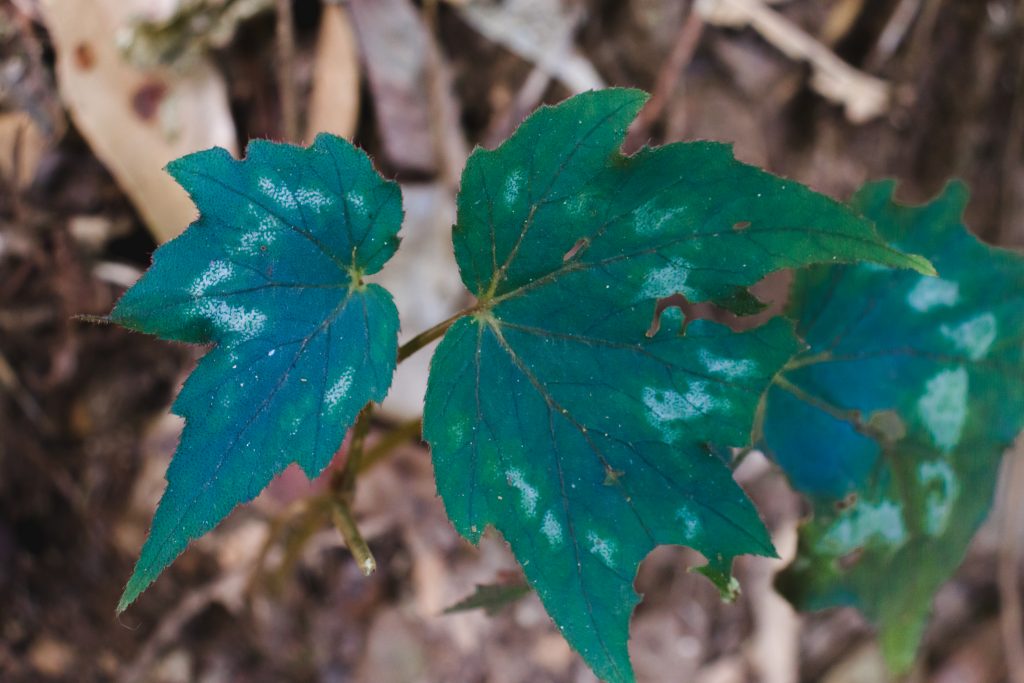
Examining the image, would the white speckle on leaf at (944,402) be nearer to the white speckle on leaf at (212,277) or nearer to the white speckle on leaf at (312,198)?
the white speckle on leaf at (312,198)

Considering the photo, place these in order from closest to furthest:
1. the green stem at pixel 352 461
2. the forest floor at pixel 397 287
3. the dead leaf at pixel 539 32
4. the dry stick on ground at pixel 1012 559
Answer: the green stem at pixel 352 461
the forest floor at pixel 397 287
the dead leaf at pixel 539 32
the dry stick on ground at pixel 1012 559

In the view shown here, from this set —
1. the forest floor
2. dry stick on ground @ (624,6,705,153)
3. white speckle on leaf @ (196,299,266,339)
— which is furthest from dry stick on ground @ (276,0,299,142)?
white speckle on leaf @ (196,299,266,339)

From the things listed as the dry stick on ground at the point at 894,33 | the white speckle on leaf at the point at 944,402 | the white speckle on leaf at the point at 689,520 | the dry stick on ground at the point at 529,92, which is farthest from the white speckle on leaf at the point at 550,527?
the dry stick on ground at the point at 894,33

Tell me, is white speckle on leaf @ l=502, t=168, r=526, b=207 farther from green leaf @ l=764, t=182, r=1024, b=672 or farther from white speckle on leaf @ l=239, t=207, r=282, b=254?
green leaf @ l=764, t=182, r=1024, b=672

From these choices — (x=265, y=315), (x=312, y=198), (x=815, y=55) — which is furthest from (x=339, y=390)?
(x=815, y=55)

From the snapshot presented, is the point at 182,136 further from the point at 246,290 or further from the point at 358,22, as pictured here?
the point at 246,290
